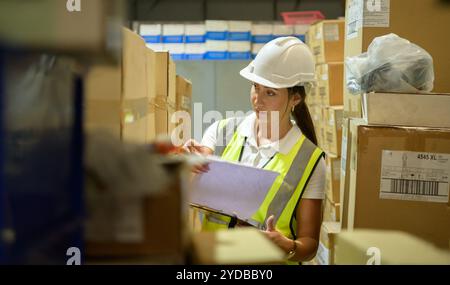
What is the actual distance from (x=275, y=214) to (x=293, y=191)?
9 centimetres

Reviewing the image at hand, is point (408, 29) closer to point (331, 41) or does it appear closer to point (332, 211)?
point (332, 211)

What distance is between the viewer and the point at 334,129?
8.48 feet

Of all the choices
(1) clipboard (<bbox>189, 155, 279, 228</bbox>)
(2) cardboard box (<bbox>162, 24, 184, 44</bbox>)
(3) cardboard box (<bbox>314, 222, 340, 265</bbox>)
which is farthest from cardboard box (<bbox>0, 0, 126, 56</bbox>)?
(2) cardboard box (<bbox>162, 24, 184, 44</bbox>)

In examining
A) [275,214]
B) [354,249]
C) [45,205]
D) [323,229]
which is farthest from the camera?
[323,229]

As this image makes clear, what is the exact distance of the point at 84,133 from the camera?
37 centimetres

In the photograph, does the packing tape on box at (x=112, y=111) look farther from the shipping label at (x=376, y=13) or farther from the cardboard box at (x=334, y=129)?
the cardboard box at (x=334, y=129)

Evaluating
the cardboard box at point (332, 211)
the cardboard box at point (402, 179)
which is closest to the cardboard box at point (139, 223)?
the cardboard box at point (402, 179)

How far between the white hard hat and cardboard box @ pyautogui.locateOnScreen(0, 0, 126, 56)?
597 mm

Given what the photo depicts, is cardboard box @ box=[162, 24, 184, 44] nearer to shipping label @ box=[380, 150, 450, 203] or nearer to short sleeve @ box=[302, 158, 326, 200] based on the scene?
short sleeve @ box=[302, 158, 326, 200]

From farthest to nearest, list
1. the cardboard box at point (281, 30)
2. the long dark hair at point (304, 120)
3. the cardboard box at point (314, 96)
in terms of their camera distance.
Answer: the cardboard box at point (281, 30), the cardboard box at point (314, 96), the long dark hair at point (304, 120)

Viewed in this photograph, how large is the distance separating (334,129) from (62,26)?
2.35 meters

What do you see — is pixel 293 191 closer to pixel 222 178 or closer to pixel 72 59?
pixel 222 178

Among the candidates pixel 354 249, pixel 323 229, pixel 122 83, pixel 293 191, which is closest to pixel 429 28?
pixel 293 191

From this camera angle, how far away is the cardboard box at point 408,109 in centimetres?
89
